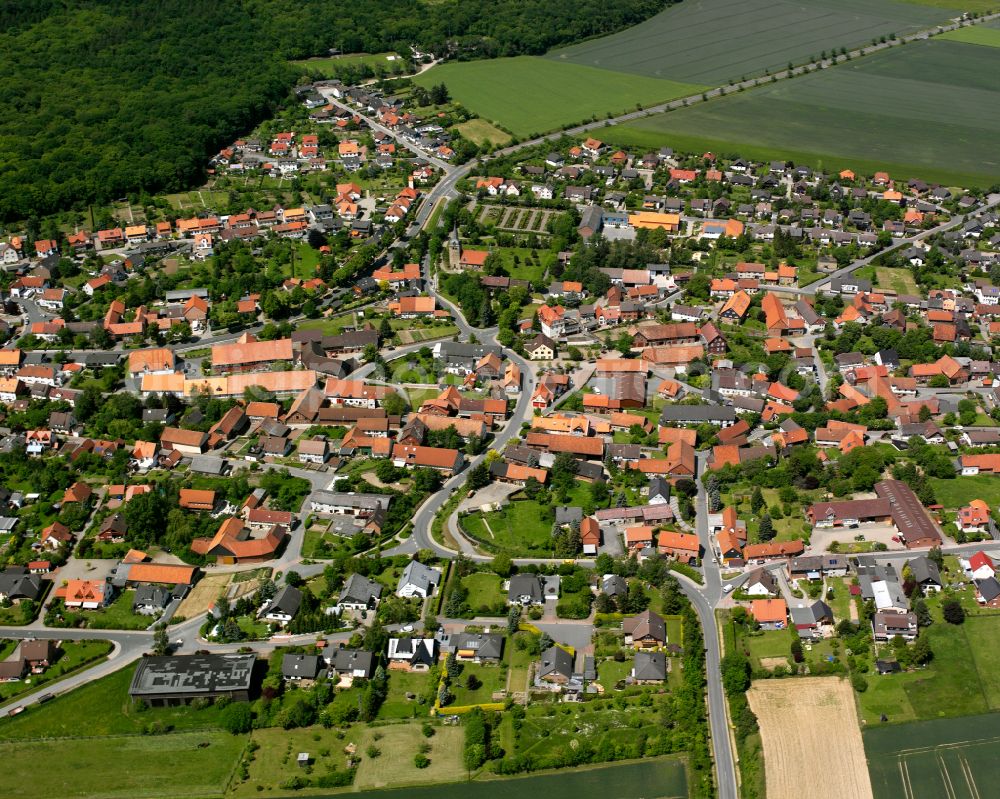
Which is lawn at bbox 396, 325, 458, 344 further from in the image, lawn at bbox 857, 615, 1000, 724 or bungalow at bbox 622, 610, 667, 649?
lawn at bbox 857, 615, 1000, 724

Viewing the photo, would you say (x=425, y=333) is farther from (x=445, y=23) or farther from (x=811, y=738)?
(x=445, y=23)

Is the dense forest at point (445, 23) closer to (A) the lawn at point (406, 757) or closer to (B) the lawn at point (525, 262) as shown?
(B) the lawn at point (525, 262)

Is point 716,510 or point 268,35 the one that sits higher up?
point 268,35

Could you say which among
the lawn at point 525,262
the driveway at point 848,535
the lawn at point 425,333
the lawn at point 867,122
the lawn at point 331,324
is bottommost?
the driveway at point 848,535

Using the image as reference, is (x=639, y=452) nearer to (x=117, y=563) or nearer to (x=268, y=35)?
(x=117, y=563)

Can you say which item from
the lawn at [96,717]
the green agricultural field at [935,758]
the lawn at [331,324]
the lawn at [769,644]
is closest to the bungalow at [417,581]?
the lawn at [96,717]

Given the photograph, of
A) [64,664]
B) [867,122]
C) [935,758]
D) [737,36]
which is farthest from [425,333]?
[737,36]

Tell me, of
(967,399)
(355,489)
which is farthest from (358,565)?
(967,399)
